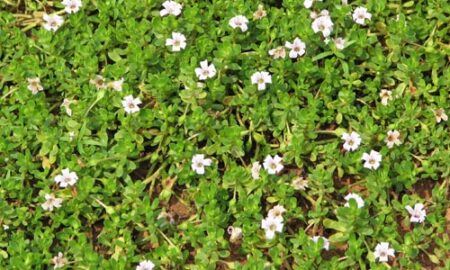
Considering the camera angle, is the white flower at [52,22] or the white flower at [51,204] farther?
the white flower at [52,22]

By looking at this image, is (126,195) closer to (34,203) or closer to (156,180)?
(156,180)

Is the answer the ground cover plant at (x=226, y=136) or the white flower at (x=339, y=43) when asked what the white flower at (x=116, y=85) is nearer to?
the ground cover plant at (x=226, y=136)

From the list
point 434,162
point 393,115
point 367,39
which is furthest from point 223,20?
point 434,162

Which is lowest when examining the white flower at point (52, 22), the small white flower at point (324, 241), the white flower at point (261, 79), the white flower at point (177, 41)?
the small white flower at point (324, 241)

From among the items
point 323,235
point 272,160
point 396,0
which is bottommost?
point 323,235

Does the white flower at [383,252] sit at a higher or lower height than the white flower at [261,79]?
lower

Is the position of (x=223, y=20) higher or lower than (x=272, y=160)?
higher

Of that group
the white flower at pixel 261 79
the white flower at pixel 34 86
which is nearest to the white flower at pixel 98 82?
the white flower at pixel 34 86

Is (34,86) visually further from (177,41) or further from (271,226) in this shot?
(271,226)
